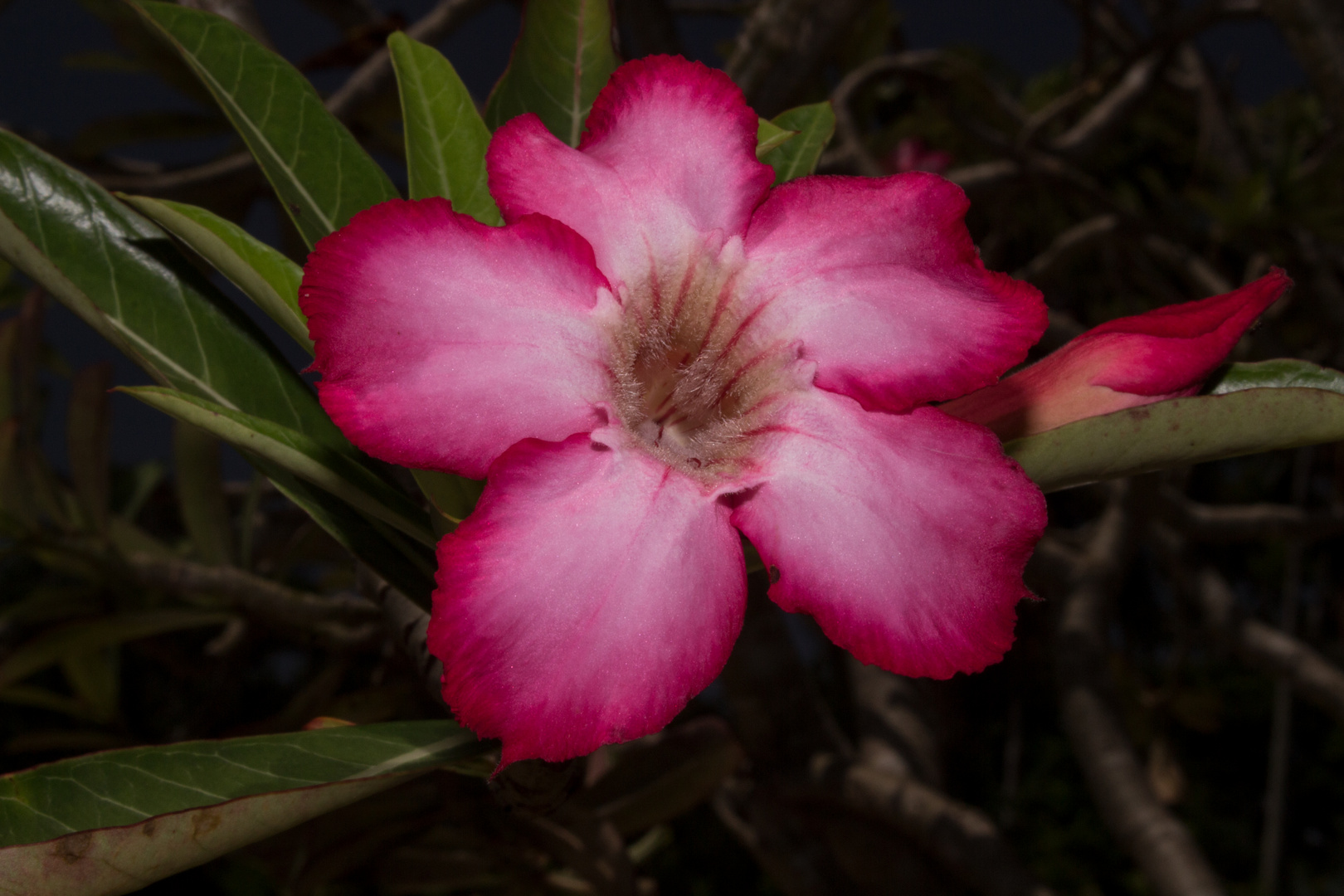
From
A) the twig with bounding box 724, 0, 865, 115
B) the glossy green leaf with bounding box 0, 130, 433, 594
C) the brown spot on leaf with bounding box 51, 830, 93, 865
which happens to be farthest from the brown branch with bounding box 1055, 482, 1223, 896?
the brown spot on leaf with bounding box 51, 830, 93, 865

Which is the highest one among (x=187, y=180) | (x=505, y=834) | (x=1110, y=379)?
(x=1110, y=379)

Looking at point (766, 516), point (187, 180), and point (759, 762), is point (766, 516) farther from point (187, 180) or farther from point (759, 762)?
point (187, 180)

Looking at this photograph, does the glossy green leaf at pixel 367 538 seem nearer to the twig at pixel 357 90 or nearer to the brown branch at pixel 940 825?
the brown branch at pixel 940 825

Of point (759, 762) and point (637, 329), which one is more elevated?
point (637, 329)

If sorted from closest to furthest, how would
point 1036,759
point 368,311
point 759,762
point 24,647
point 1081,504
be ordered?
point 368,311 → point 24,647 → point 759,762 → point 1036,759 → point 1081,504

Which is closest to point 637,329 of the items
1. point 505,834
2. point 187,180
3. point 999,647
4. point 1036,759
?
point 999,647

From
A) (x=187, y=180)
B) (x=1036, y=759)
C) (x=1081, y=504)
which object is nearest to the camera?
(x=187, y=180)

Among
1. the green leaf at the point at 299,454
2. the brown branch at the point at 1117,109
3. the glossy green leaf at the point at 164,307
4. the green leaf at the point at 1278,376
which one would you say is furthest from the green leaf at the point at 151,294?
the brown branch at the point at 1117,109

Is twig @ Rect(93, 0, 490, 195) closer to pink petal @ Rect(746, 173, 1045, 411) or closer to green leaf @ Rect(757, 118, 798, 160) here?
green leaf @ Rect(757, 118, 798, 160)

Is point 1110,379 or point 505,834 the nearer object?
point 1110,379
